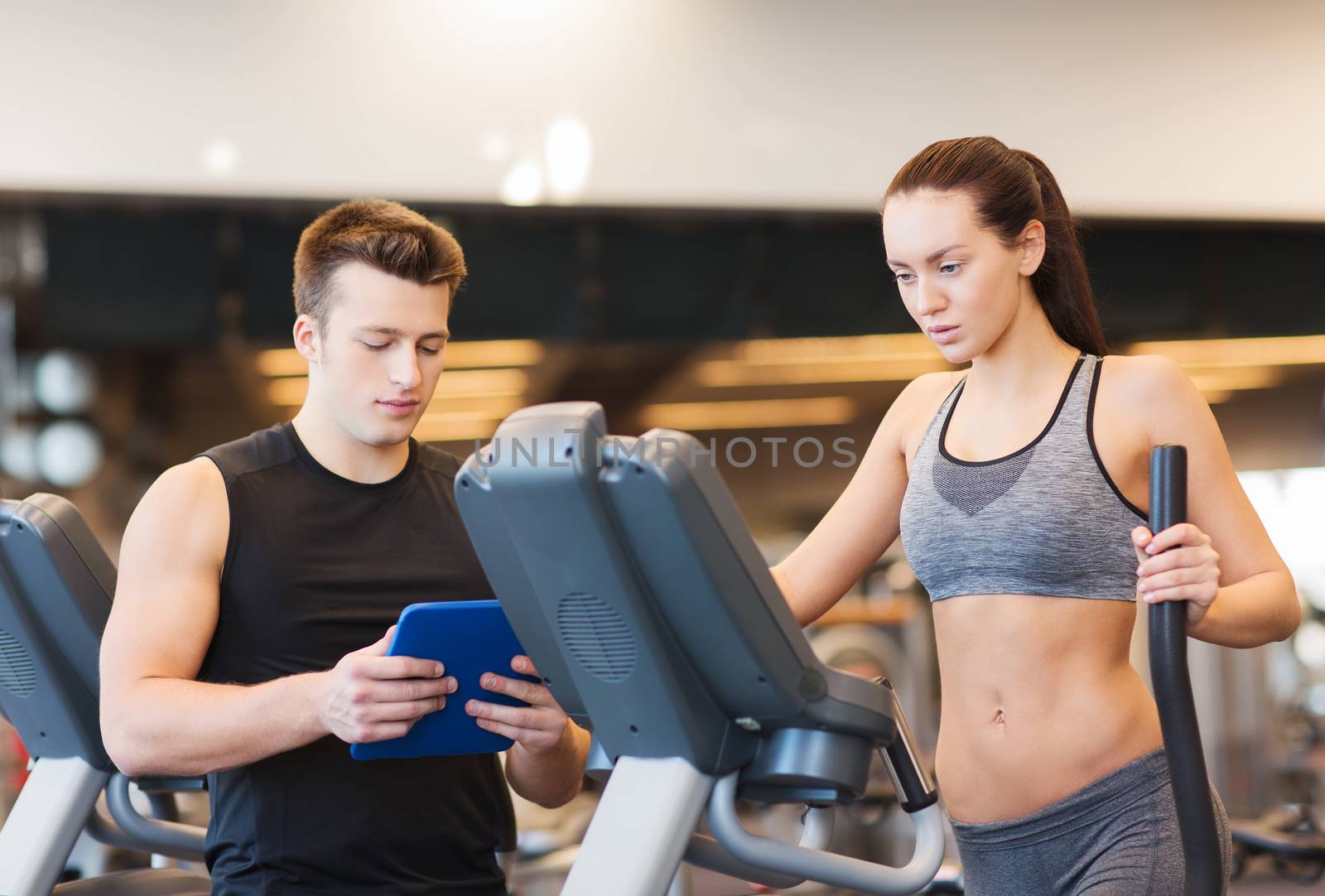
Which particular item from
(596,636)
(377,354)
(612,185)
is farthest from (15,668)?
(612,185)

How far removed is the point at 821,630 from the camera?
6.12 m

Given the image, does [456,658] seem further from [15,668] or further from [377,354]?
[15,668]

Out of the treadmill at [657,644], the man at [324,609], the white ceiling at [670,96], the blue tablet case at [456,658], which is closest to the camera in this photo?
the treadmill at [657,644]

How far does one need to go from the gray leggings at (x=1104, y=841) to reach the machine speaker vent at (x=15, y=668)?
1.26 meters

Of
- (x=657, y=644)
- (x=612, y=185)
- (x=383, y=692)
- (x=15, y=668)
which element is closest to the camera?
(x=657, y=644)

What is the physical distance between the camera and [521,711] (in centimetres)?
147

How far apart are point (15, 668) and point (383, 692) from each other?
2.44 feet

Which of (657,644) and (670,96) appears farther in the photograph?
(670,96)

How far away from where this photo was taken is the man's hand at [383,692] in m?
1.37

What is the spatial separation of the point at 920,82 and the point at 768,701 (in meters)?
4.10

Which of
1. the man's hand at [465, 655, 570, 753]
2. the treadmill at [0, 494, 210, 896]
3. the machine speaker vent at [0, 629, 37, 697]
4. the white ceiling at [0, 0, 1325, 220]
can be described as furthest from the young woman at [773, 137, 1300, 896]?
the white ceiling at [0, 0, 1325, 220]

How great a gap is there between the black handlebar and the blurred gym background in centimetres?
276

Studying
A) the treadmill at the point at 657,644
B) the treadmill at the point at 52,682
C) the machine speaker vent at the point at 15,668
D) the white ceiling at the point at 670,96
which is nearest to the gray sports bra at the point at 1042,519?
the treadmill at the point at 657,644

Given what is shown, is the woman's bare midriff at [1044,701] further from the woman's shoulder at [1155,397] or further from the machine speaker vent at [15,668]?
the machine speaker vent at [15,668]
